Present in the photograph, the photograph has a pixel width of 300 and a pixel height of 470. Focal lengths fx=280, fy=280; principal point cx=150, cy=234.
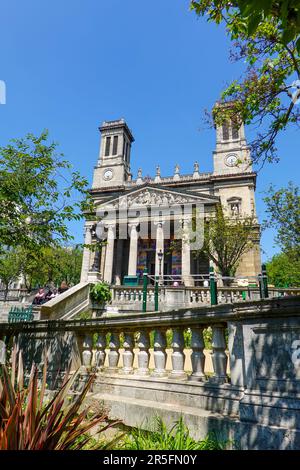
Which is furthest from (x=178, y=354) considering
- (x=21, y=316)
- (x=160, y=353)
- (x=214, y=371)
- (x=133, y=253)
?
(x=133, y=253)

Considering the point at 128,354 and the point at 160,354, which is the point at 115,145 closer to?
the point at 128,354

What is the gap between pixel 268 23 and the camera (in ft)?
20.4

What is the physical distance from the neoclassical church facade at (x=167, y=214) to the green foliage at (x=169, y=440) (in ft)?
83.5

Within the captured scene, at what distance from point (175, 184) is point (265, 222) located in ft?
67.7

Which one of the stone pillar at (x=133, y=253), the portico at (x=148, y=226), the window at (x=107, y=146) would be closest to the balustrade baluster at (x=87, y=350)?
the portico at (x=148, y=226)

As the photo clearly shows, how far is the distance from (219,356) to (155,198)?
34558 mm

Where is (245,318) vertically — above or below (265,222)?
below

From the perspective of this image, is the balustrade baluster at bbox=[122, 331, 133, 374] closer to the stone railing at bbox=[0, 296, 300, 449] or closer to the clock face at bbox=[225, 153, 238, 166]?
the stone railing at bbox=[0, 296, 300, 449]

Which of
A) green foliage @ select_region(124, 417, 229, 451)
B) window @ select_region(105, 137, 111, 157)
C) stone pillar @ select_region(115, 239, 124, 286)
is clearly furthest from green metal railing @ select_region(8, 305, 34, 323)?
window @ select_region(105, 137, 111, 157)

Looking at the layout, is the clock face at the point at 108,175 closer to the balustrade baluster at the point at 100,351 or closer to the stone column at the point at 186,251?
the stone column at the point at 186,251

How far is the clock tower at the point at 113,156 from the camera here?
49000 mm
